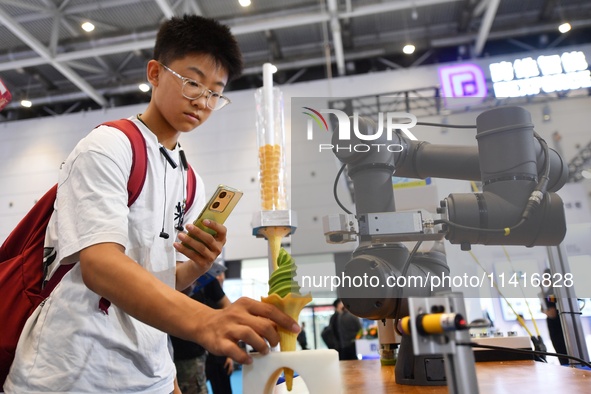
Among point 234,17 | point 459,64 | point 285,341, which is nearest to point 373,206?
point 285,341

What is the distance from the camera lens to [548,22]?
6.66 meters

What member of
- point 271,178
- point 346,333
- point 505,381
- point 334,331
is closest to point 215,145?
point 334,331

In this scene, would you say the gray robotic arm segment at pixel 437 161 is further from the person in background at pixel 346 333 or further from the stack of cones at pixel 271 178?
the person in background at pixel 346 333

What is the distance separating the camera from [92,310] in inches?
31.6

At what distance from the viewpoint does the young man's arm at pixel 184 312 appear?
0.52 m

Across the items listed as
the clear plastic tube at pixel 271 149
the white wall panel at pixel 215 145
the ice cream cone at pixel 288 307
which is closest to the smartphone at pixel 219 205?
the ice cream cone at pixel 288 307

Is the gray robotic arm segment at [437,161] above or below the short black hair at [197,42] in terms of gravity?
below

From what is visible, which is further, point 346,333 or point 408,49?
point 408,49

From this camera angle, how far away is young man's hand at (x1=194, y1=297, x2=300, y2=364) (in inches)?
20.3

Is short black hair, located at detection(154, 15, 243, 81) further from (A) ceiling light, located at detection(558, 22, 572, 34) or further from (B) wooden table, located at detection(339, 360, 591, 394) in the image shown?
(A) ceiling light, located at detection(558, 22, 572, 34)

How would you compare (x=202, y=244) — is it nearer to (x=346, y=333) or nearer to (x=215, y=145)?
(x=346, y=333)

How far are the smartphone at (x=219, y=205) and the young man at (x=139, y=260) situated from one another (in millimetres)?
26

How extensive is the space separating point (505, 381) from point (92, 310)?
2.48ft

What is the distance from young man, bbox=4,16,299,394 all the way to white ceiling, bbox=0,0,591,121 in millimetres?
5222
